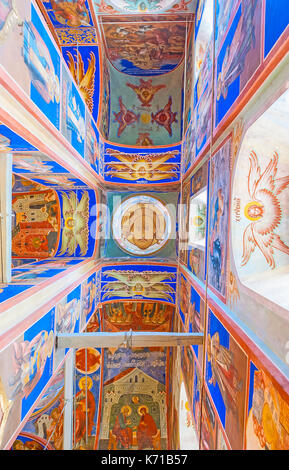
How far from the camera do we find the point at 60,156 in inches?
194

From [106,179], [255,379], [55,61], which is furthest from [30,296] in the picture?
[106,179]

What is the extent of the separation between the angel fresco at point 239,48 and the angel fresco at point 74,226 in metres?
5.02

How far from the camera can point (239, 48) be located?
3711 mm

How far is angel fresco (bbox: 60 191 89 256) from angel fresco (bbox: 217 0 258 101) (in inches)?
198

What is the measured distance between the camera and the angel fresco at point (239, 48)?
3.36 metres

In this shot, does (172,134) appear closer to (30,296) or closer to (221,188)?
(221,188)

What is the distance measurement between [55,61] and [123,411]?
9656 mm

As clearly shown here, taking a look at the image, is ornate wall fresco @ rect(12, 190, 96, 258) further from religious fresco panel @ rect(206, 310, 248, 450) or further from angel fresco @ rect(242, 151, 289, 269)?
angel fresco @ rect(242, 151, 289, 269)

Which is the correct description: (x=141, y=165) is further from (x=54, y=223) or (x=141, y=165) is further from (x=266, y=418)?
(x=266, y=418)

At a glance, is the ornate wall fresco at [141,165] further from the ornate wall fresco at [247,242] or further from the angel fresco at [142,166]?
the ornate wall fresco at [247,242]

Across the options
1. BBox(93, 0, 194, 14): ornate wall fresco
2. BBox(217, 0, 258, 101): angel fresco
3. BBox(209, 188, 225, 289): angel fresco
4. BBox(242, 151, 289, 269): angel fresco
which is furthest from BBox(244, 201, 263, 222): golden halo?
BBox(93, 0, 194, 14): ornate wall fresco

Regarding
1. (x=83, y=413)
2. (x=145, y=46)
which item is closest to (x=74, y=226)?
(x=83, y=413)

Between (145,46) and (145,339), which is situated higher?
(145,46)

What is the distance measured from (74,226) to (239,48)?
5.95 metres
